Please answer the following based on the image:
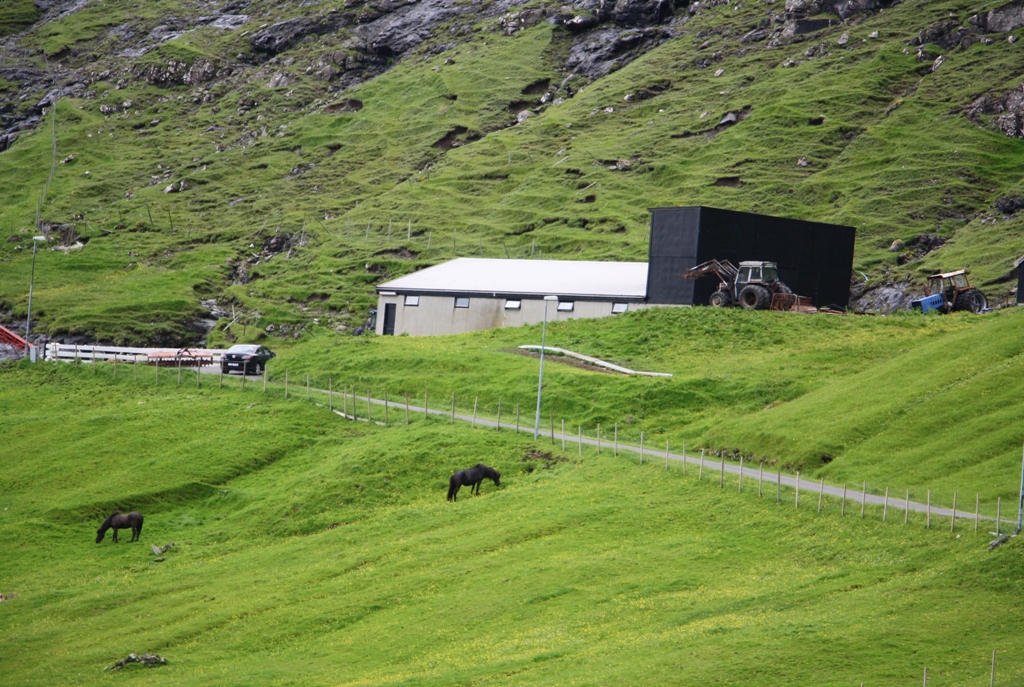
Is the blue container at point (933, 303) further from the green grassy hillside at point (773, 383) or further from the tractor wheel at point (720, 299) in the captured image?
the tractor wheel at point (720, 299)

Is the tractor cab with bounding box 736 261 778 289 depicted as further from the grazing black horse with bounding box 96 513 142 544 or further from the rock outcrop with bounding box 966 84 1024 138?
the rock outcrop with bounding box 966 84 1024 138

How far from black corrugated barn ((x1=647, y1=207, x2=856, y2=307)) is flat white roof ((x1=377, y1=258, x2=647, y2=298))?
3.40 meters

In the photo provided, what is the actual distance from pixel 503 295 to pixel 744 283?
73.7 feet

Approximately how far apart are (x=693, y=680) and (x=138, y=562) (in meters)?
30.1

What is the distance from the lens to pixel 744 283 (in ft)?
289

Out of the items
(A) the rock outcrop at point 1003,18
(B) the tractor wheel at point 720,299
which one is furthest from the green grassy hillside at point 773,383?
(A) the rock outcrop at point 1003,18

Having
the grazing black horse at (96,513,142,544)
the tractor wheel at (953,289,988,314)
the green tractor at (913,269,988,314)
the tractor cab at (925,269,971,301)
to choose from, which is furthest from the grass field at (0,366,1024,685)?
the tractor wheel at (953,289,988,314)

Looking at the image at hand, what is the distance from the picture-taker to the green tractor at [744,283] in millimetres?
86969

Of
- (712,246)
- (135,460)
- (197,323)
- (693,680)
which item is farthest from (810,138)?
(693,680)

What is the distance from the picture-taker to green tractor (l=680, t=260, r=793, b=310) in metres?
87.0

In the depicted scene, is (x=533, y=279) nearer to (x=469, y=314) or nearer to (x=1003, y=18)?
(x=469, y=314)

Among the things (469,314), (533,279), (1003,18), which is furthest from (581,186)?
(1003,18)

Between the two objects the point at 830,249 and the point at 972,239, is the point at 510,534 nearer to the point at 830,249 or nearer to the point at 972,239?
the point at 830,249

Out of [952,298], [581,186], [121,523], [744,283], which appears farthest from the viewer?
[581,186]
